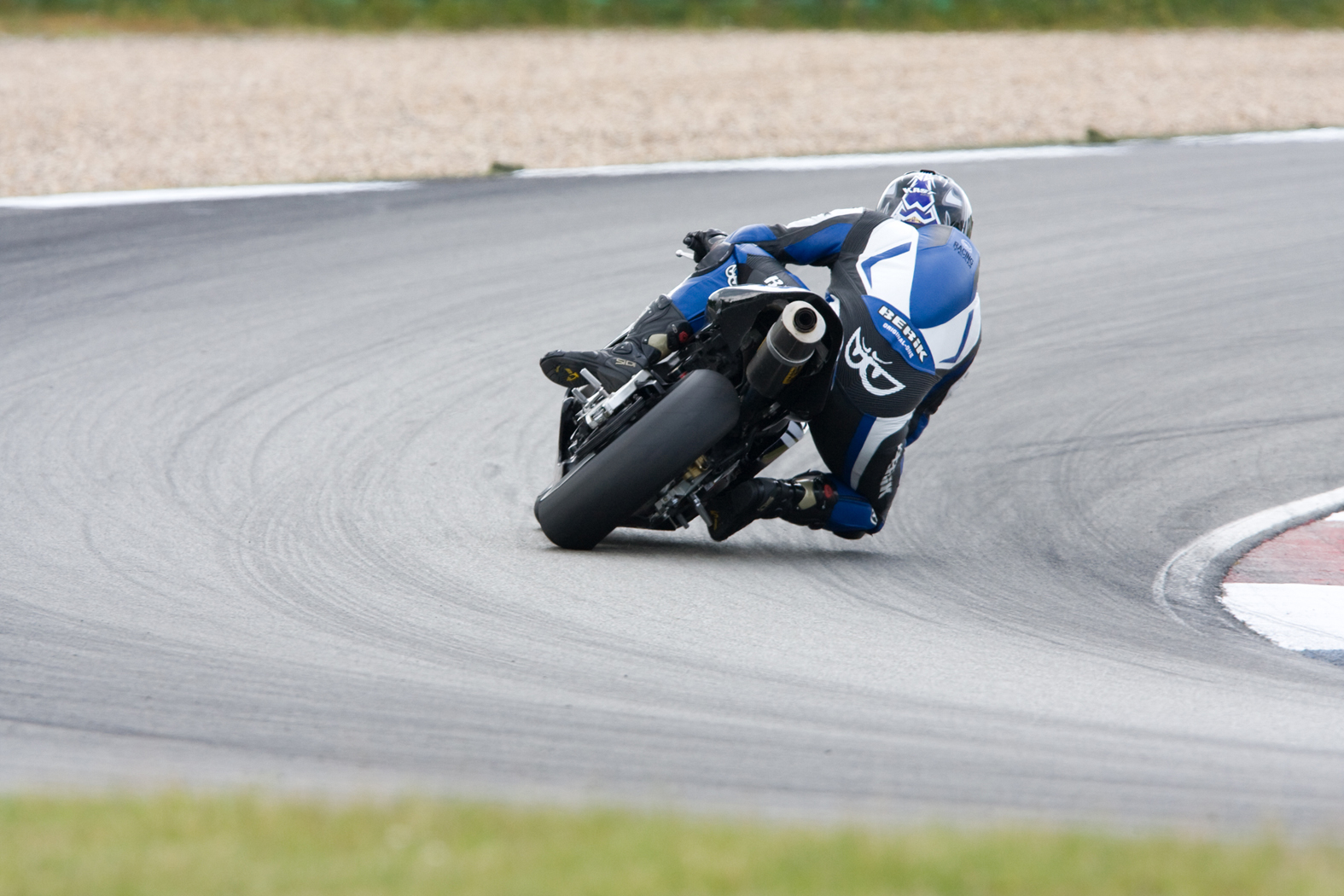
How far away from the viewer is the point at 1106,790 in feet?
11.7

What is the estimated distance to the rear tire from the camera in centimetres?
→ 537

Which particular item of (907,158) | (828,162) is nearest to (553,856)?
(828,162)

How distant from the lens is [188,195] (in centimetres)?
1152

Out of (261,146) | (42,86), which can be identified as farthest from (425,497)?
(42,86)

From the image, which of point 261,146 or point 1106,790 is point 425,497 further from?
point 261,146

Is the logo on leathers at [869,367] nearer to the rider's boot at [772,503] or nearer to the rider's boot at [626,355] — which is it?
the rider's boot at [772,503]

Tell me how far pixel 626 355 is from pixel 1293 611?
2.48 metres

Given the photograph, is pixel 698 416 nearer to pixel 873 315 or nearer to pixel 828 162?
pixel 873 315

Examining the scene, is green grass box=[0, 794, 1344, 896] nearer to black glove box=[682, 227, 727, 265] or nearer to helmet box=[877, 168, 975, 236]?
black glove box=[682, 227, 727, 265]

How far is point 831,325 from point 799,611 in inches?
37.7

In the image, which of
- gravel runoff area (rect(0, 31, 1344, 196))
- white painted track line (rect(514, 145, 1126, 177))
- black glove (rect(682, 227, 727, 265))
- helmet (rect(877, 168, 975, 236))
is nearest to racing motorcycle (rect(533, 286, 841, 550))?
black glove (rect(682, 227, 727, 265))

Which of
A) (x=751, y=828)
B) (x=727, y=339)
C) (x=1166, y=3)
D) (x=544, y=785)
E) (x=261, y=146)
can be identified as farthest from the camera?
(x=1166, y=3)

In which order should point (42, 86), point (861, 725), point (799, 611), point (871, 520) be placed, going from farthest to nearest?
1. point (42, 86)
2. point (871, 520)
3. point (799, 611)
4. point (861, 725)

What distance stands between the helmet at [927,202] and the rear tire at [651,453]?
1139mm
